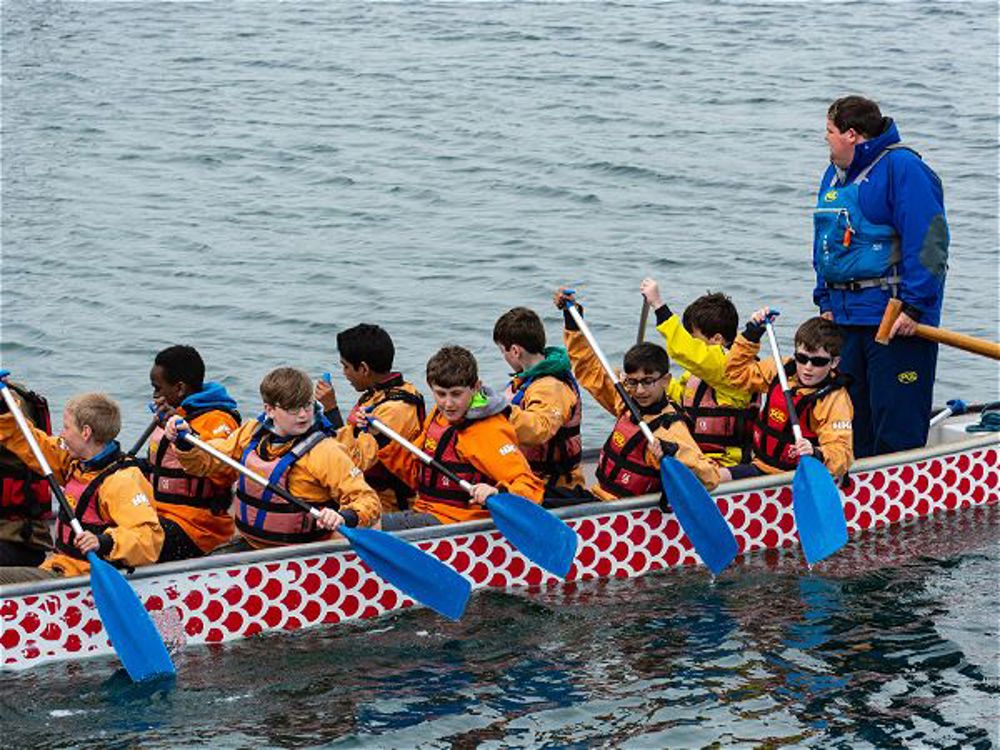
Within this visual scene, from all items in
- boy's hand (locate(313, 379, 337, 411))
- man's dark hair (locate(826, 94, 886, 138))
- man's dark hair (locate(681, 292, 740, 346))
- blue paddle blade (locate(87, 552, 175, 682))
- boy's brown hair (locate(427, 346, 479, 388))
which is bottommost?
blue paddle blade (locate(87, 552, 175, 682))

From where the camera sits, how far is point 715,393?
9.54 m

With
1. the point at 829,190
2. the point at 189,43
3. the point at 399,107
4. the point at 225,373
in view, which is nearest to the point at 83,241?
the point at 225,373

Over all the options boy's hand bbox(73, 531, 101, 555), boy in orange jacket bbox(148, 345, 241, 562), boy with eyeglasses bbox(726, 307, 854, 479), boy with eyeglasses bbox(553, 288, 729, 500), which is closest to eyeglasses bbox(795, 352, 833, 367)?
boy with eyeglasses bbox(726, 307, 854, 479)

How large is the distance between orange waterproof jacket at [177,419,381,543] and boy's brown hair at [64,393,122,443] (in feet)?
1.33

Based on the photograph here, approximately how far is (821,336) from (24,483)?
4037mm

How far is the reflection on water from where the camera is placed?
→ 24.9ft

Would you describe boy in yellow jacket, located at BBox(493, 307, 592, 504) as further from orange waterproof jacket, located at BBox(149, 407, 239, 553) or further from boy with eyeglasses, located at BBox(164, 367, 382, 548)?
orange waterproof jacket, located at BBox(149, 407, 239, 553)

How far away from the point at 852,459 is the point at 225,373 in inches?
259

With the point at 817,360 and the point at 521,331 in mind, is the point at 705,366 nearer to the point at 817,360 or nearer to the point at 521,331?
the point at 817,360

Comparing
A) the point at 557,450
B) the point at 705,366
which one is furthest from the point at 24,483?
the point at 705,366

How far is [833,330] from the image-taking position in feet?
30.4

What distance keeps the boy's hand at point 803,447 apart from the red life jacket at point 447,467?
1.54 m

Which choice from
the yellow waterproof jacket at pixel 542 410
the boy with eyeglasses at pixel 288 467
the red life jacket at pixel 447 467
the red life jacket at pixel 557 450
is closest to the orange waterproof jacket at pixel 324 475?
the boy with eyeglasses at pixel 288 467

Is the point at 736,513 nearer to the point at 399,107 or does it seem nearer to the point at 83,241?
the point at 83,241
